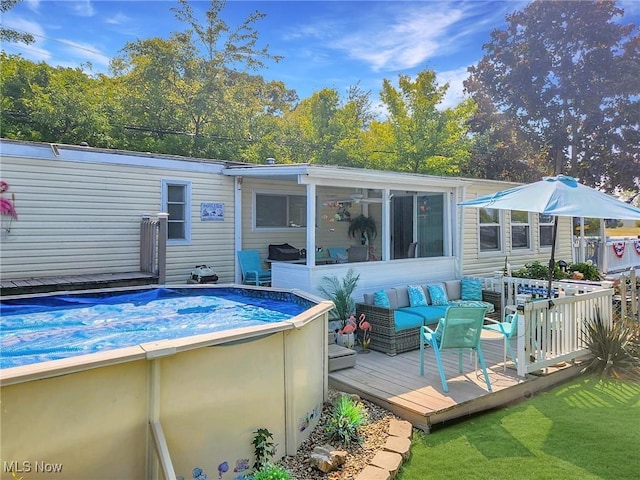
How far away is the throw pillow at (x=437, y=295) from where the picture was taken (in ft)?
25.7

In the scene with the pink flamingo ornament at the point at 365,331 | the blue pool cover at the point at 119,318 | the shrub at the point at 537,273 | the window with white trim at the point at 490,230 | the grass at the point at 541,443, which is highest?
the window with white trim at the point at 490,230

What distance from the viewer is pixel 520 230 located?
1182 centimetres

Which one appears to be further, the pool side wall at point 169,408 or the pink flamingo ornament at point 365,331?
the pink flamingo ornament at point 365,331

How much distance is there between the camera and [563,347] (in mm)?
5848

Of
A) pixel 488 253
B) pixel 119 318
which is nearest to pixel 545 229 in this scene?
pixel 488 253

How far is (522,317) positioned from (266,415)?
3486mm

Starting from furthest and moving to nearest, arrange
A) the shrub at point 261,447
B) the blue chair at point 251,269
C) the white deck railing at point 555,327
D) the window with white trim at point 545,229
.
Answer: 1. the window with white trim at point 545,229
2. the blue chair at point 251,269
3. the white deck railing at point 555,327
4. the shrub at point 261,447

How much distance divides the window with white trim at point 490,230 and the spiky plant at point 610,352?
480 cm

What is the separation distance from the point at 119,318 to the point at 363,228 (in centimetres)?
741

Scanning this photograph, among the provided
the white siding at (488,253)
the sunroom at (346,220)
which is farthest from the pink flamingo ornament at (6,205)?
the white siding at (488,253)

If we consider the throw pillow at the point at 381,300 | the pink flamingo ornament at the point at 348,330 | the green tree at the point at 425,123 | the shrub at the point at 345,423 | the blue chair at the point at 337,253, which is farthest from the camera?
the green tree at the point at 425,123

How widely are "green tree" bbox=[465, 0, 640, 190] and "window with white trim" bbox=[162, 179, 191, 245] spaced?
21998 mm

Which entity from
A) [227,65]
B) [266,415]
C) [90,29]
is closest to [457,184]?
[266,415]

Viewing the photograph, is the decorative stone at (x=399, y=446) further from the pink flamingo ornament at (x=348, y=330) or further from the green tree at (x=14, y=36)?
the green tree at (x=14, y=36)
